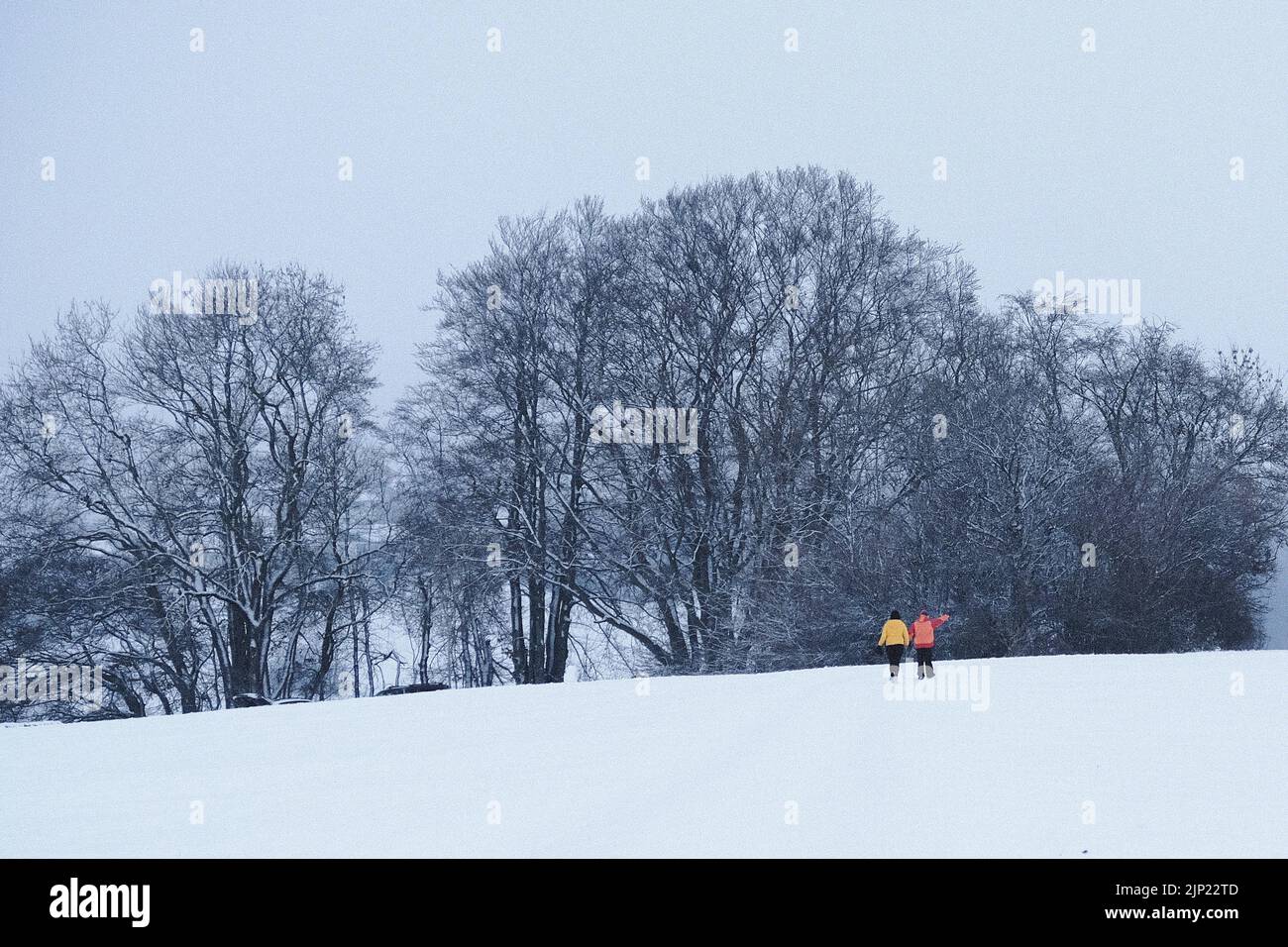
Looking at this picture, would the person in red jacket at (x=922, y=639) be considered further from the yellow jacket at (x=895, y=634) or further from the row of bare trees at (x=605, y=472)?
the row of bare trees at (x=605, y=472)

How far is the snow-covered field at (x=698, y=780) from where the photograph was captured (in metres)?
7.43

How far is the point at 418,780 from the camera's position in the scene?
10250 millimetres

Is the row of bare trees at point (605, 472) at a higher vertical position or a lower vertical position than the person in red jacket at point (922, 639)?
higher

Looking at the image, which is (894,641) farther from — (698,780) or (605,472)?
(605,472)

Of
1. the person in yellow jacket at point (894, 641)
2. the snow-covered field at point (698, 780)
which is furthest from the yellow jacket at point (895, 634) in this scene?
the snow-covered field at point (698, 780)

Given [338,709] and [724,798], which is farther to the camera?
[338,709]

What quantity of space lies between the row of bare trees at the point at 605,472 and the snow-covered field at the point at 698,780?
17.5 m

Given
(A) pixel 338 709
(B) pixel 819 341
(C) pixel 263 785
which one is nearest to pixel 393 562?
(B) pixel 819 341

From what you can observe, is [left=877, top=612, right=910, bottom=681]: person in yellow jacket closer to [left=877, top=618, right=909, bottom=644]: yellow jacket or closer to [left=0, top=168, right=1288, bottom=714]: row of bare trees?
[left=877, top=618, right=909, bottom=644]: yellow jacket

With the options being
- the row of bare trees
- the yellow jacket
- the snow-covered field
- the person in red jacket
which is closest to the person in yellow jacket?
the yellow jacket

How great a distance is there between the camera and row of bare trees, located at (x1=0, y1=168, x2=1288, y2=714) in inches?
1361

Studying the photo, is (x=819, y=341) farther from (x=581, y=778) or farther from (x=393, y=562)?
(x=581, y=778)

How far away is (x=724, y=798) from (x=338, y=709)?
11.5m

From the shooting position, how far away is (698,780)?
9.77 m
